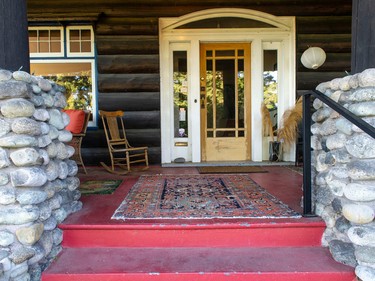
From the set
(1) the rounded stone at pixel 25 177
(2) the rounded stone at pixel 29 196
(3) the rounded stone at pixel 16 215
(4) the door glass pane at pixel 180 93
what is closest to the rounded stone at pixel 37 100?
(1) the rounded stone at pixel 25 177

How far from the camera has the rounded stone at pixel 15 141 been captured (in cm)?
194

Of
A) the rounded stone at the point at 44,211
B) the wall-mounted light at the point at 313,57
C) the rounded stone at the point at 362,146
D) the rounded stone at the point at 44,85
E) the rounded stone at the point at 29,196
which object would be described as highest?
the wall-mounted light at the point at 313,57

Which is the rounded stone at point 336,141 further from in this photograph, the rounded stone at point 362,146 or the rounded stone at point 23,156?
the rounded stone at point 23,156

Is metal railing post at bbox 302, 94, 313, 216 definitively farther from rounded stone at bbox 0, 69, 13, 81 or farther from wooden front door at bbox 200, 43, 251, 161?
wooden front door at bbox 200, 43, 251, 161

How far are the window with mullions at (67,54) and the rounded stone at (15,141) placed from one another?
344 centimetres

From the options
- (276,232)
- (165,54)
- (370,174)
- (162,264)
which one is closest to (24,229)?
(162,264)

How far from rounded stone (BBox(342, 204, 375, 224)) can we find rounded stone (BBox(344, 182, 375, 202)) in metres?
0.05

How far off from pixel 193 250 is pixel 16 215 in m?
1.13

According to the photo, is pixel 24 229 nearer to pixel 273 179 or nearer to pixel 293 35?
pixel 273 179

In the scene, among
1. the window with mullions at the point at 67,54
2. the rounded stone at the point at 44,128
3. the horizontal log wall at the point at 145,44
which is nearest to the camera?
the rounded stone at the point at 44,128

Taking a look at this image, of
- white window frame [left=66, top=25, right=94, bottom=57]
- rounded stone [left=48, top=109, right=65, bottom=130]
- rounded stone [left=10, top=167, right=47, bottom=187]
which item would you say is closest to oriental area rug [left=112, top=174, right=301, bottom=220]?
Answer: rounded stone [left=10, top=167, right=47, bottom=187]

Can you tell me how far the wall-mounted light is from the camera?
16.5 feet

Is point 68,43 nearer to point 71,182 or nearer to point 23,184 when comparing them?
point 71,182

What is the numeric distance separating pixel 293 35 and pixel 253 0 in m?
0.83
